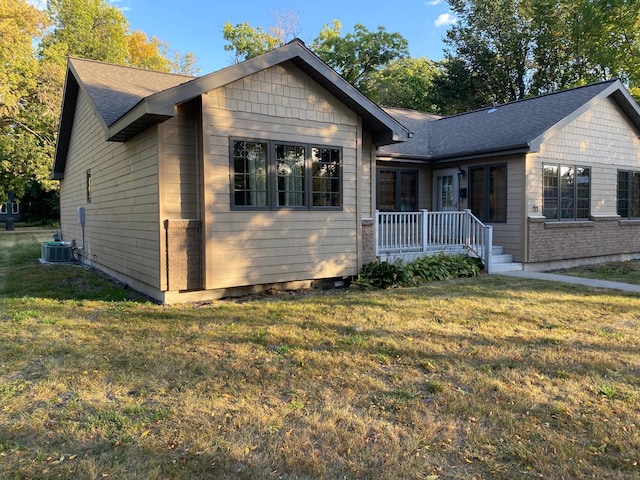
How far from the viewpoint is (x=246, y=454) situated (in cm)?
285

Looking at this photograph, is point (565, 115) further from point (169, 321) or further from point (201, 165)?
point (169, 321)

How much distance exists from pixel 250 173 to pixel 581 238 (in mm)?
9602

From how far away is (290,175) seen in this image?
8.20 m

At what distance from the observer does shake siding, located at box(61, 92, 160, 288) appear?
751cm

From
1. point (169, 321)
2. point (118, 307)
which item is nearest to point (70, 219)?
point (118, 307)

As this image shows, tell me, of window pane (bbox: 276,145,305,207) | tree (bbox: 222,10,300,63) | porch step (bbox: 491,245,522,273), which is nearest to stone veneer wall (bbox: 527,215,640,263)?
porch step (bbox: 491,245,522,273)

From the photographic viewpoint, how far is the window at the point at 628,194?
13584mm

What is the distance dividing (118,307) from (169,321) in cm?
141

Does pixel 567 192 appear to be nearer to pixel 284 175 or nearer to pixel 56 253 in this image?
pixel 284 175

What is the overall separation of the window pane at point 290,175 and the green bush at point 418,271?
2060 millimetres

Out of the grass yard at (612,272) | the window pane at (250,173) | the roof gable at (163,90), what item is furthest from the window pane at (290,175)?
the grass yard at (612,272)

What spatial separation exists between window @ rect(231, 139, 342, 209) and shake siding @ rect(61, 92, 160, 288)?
139 cm

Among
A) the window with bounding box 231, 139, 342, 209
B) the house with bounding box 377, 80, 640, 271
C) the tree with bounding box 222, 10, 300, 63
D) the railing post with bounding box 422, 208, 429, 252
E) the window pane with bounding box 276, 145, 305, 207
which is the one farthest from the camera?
the tree with bounding box 222, 10, 300, 63

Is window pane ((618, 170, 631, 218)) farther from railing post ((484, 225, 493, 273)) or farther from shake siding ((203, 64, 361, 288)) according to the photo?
shake siding ((203, 64, 361, 288))
